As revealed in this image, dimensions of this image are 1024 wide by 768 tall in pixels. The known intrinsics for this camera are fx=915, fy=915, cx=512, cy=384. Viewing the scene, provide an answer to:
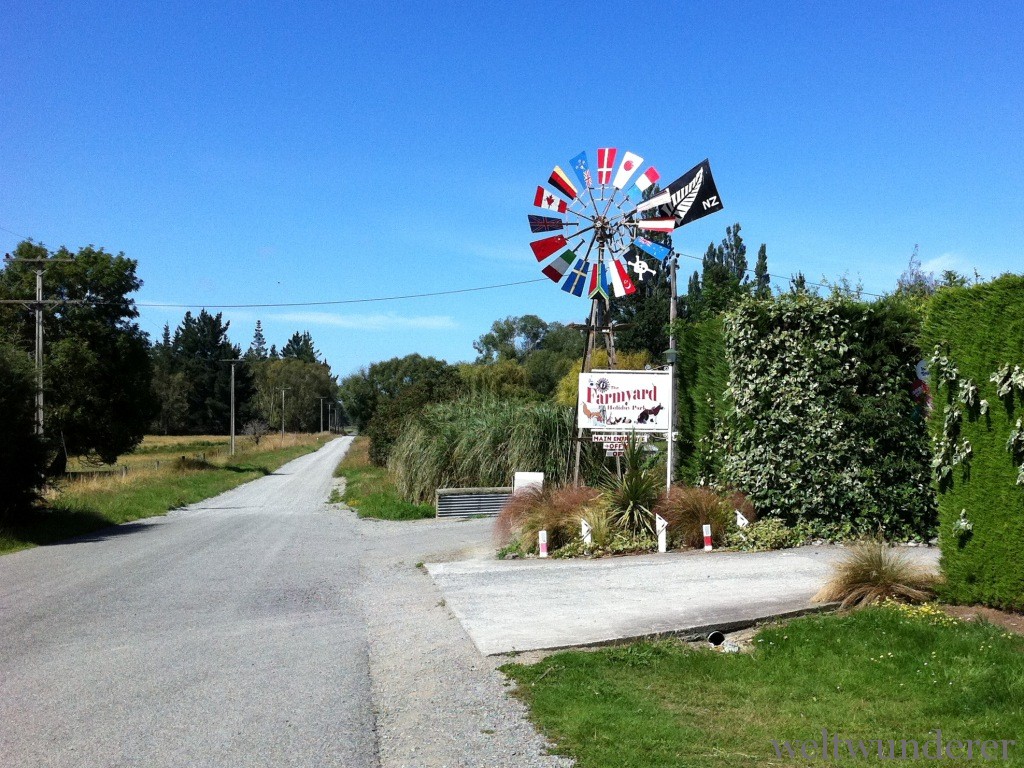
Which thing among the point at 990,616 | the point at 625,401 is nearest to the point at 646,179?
the point at 625,401

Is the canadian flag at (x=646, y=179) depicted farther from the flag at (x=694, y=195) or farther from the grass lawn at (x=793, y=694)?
the grass lawn at (x=793, y=694)

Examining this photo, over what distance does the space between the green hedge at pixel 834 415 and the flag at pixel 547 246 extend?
221 inches

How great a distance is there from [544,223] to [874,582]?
38.0 ft

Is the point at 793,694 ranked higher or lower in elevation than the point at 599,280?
lower

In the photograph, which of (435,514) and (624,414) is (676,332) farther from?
(435,514)

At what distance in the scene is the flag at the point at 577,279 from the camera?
60.5 ft

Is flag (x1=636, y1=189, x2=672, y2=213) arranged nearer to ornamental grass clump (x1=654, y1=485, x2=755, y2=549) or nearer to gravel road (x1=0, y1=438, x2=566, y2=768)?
ornamental grass clump (x1=654, y1=485, x2=755, y2=549)

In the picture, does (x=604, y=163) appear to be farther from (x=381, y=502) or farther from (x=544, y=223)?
(x=381, y=502)

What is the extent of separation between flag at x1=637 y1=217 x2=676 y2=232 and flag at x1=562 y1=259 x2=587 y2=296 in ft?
4.62

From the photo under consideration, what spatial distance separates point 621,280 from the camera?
18.0 meters

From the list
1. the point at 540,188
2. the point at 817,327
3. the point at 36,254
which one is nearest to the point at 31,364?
the point at 540,188

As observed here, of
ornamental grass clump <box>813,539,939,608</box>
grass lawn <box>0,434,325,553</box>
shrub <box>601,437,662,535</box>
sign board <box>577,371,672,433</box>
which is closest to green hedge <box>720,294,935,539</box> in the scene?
shrub <box>601,437,662,535</box>

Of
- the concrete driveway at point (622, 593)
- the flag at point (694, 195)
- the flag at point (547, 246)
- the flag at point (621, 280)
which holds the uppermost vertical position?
the flag at point (694, 195)

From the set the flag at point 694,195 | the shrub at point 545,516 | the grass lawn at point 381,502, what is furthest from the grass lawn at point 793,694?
the grass lawn at point 381,502
